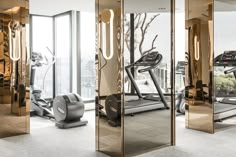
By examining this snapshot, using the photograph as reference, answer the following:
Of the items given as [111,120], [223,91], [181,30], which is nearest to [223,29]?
[181,30]

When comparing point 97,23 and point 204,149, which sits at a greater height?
point 97,23

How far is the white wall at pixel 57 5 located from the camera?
621 centimetres

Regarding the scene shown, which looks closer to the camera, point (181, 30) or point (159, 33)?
point (159, 33)

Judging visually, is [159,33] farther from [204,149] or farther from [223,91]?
[223,91]

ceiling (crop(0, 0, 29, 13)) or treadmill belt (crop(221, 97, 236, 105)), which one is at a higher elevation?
ceiling (crop(0, 0, 29, 13))

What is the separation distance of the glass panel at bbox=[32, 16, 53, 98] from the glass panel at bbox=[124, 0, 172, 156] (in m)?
3.38

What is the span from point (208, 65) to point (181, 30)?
293cm

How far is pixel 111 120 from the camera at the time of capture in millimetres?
3965

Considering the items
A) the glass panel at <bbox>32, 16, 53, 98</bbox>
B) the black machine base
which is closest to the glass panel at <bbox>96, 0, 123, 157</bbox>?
the black machine base

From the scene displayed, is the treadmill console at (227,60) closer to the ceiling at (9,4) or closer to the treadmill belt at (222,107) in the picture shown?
the treadmill belt at (222,107)

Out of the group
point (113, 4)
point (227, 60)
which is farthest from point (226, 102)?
point (113, 4)

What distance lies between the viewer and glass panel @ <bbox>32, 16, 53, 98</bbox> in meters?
8.00

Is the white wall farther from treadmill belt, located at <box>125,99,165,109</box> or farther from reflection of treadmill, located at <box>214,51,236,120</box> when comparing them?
reflection of treadmill, located at <box>214,51,236,120</box>

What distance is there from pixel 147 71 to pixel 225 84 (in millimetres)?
3427
